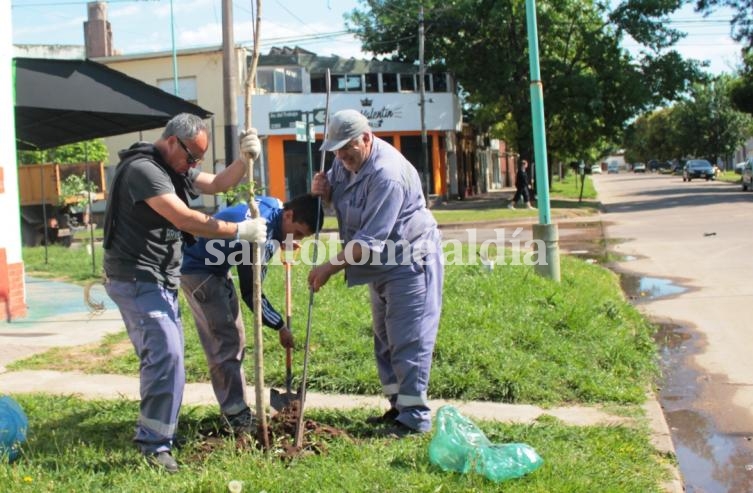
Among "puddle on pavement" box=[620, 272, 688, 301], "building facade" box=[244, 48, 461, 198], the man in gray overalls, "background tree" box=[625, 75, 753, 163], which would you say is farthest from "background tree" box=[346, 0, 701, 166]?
"background tree" box=[625, 75, 753, 163]

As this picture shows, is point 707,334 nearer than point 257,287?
No

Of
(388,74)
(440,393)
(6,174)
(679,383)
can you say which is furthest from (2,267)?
(388,74)

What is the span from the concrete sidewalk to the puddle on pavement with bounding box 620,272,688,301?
4.90m

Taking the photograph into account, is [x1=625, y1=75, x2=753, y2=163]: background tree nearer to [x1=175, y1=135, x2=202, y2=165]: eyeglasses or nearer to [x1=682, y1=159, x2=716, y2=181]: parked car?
[x1=682, y1=159, x2=716, y2=181]: parked car

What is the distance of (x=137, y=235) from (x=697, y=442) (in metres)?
3.53

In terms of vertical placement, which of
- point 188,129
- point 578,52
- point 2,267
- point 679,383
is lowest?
point 679,383

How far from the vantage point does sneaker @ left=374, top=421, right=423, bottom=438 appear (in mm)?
4578

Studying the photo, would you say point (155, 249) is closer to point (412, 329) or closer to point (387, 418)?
point (412, 329)

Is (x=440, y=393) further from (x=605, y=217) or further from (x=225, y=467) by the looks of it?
(x=605, y=217)

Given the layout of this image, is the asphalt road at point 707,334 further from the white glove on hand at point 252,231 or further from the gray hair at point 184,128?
the gray hair at point 184,128

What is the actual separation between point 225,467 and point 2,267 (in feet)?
19.1

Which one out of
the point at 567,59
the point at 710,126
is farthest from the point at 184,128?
the point at 710,126

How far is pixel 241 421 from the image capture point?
187 inches

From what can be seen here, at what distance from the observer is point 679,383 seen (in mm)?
6320
